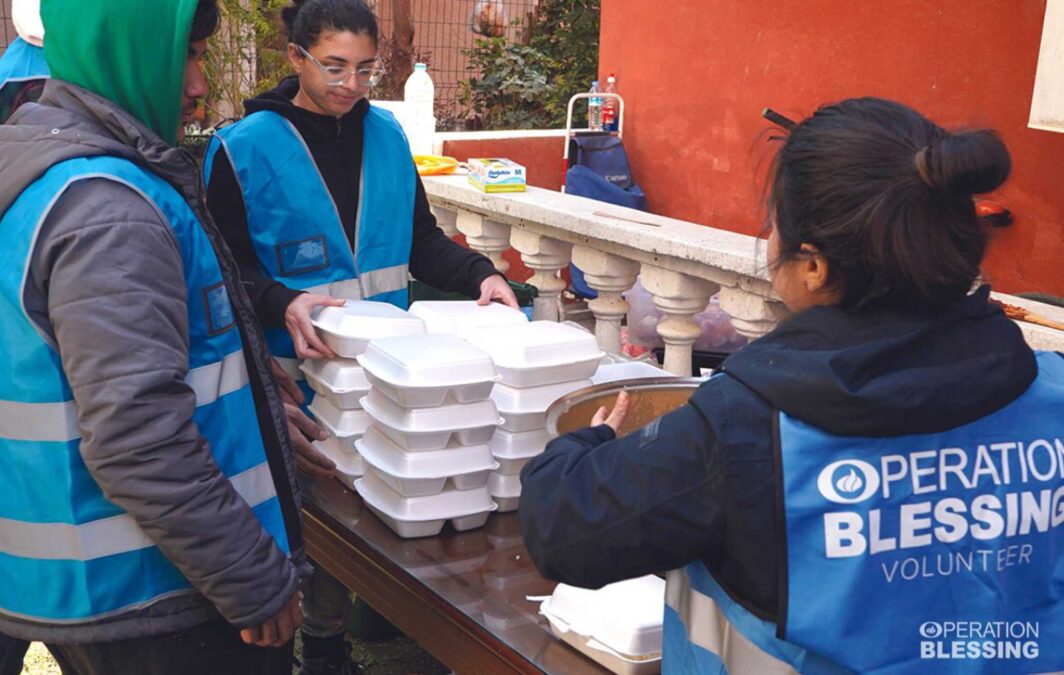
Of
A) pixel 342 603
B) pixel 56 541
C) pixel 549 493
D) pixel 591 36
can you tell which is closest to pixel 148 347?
pixel 56 541

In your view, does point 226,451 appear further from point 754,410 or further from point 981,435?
point 981,435

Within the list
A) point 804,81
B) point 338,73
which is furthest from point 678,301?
point 804,81

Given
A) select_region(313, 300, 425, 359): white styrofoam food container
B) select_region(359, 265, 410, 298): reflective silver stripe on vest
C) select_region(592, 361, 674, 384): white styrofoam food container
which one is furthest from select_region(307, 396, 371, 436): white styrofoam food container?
select_region(359, 265, 410, 298): reflective silver stripe on vest

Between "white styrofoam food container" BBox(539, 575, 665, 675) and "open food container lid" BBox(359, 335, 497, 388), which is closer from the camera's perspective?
"white styrofoam food container" BBox(539, 575, 665, 675)

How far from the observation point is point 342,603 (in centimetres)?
274

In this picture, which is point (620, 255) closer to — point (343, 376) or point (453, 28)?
point (343, 376)

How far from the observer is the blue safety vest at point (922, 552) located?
1.20 meters

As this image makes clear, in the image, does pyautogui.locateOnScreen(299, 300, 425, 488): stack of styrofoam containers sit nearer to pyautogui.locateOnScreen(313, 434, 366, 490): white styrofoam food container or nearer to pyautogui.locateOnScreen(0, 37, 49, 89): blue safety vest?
pyautogui.locateOnScreen(313, 434, 366, 490): white styrofoam food container

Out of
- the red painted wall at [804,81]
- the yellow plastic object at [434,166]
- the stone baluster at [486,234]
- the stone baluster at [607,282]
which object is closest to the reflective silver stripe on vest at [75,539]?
the stone baluster at [607,282]

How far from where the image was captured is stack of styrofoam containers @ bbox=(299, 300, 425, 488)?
89.8 inches

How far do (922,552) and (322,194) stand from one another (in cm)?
198

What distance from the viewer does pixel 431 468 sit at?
206 centimetres

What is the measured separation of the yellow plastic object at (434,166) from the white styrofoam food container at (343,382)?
2312 mm

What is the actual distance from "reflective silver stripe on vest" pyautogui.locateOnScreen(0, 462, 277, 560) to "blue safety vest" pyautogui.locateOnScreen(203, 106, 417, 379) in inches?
40.0
